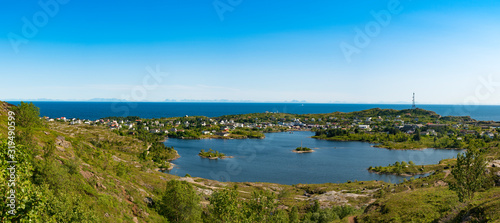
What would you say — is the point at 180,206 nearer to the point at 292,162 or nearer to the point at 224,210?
the point at 224,210

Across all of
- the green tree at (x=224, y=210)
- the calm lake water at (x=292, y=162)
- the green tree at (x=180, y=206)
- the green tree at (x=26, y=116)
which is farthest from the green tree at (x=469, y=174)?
→ the calm lake water at (x=292, y=162)

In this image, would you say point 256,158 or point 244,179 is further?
point 256,158

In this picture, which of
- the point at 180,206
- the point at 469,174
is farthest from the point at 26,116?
the point at 469,174

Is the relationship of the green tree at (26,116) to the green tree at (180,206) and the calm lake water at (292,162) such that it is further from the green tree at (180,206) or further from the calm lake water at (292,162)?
the calm lake water at (292,162)

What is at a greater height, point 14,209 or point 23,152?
point 23,152

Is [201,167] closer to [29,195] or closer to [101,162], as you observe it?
[101,162]

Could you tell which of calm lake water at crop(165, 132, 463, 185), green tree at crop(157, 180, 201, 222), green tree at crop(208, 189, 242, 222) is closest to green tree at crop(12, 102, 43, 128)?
green tree at crop(157, 180, 201, 222)

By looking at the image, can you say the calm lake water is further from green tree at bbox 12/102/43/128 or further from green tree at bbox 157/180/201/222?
green tree at bbox 12/102/43/128

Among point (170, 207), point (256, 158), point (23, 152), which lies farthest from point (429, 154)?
point (23, 152)
